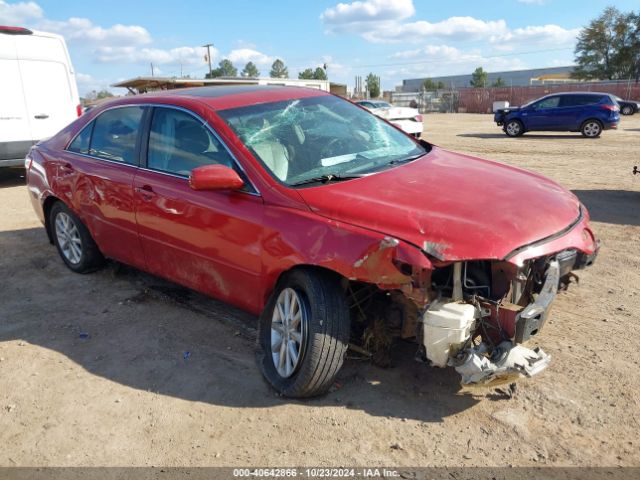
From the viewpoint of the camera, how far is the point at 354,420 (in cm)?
293

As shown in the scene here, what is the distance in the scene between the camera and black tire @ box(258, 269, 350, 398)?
9.66ft

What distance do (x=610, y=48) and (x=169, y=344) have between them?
69.0 meters

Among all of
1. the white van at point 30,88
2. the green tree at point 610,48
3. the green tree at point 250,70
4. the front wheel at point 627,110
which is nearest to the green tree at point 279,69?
the green tree at point 250,70

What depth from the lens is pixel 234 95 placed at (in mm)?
4066

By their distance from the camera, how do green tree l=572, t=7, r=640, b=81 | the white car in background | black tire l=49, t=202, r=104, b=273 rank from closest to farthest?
black tire l=49, t=202, r=104, b=273, the white car in background, green tree l=572, t=7, r=640, b=81

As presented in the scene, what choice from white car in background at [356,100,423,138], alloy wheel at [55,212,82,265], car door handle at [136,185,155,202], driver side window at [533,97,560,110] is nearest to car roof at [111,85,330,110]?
car door handle at [136,185,155,202]

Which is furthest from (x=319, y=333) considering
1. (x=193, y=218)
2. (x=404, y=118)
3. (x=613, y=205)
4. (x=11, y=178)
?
(x=404, y=118)

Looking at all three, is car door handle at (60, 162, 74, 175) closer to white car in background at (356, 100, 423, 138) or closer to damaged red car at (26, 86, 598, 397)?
damaged red car at (26, 86, 598, 397)

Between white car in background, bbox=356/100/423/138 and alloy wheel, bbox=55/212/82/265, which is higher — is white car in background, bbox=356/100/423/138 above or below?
above

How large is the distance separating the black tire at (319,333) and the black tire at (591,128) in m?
17.8

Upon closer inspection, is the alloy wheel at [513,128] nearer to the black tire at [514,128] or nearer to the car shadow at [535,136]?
the black tire at [514,128]

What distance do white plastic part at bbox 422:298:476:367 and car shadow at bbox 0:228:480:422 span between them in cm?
46

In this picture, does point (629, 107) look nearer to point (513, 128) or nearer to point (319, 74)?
point (513, 128)

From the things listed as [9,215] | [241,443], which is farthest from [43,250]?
[241,443]
